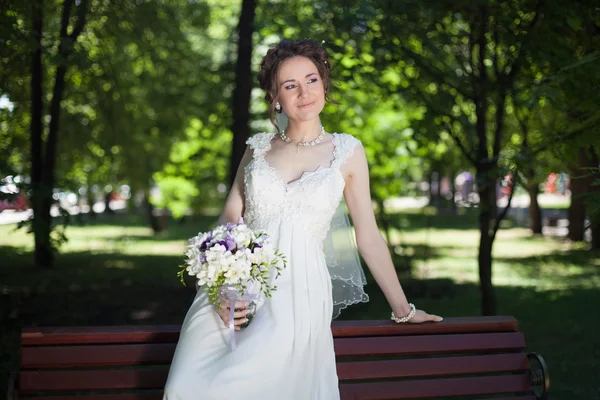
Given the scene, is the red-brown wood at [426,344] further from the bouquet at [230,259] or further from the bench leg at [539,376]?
the bouquet at [230,259]

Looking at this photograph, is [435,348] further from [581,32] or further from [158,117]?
[158,117]

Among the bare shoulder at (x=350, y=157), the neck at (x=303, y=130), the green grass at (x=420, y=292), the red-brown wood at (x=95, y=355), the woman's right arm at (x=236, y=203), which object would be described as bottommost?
the green grass at (x=420, y=292)

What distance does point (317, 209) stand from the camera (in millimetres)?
3816

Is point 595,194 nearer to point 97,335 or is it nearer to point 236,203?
point 236,203

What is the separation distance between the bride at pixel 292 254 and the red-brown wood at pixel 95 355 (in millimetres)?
422

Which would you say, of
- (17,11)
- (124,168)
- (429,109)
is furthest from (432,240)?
(17,11)

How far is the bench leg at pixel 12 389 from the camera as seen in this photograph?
11.8 ft

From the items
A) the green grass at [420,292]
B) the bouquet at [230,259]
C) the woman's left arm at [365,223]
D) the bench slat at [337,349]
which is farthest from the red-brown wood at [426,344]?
the green grass at [420,292]

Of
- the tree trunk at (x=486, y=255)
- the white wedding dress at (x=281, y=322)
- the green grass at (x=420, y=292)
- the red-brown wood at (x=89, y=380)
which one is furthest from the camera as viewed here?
the green grass at (x=420, y=292)

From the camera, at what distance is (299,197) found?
380 centimetres

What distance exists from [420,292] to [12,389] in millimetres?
9984

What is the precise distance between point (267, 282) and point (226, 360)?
1.53 feet

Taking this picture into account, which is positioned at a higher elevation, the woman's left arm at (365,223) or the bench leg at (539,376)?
the woman's left arm at (365,223)

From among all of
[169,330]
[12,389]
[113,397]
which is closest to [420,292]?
[169,330]
